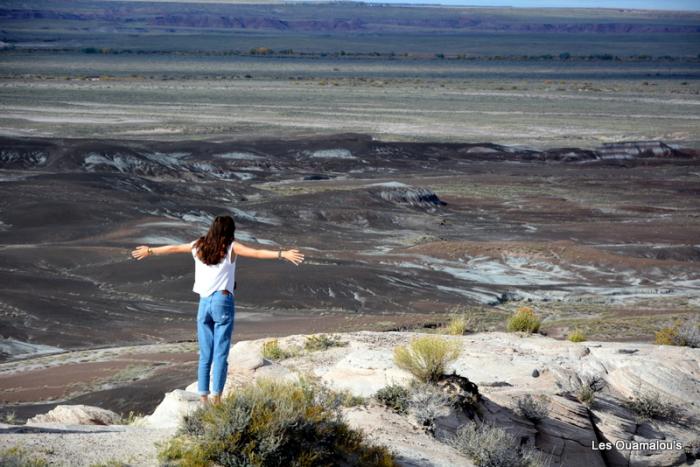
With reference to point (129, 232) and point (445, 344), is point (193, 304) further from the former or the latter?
point (445, 344)

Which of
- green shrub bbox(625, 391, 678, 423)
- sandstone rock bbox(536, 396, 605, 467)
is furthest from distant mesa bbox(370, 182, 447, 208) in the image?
sandstone rock bbox(536, 396, 605, 467)

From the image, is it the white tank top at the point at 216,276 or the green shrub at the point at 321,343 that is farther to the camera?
the green shrub at the point at 321,343

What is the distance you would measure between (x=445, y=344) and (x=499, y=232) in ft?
99.1

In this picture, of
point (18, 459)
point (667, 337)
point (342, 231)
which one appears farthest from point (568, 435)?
point (342, 231)

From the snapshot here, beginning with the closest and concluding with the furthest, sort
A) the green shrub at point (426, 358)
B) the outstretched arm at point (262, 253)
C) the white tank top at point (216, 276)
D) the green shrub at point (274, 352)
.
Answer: the white tank top at point (216, 276), the outstretched arm at point (262, 253), the green shrub at point (426, 358), the green shrub at point (274, 352)

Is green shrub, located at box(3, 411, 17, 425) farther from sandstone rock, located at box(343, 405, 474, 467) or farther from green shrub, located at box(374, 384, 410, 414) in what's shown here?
green shrub, located at box(374, 384, 410, 414)

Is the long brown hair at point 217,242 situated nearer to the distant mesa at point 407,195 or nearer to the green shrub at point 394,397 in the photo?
the green shrub at point 394,397

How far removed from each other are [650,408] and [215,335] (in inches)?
252

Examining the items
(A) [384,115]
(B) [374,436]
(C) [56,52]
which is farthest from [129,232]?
(C) [56,52]

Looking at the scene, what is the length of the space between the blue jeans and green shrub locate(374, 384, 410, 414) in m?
2.11

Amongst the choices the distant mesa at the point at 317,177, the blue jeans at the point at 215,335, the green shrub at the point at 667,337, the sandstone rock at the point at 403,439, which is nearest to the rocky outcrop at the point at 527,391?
the sandstone rock at the point at 403,439

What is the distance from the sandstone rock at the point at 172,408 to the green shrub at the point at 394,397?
176 cm

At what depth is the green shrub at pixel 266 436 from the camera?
789 centimetres

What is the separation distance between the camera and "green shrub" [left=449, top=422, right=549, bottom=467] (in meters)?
9.56
